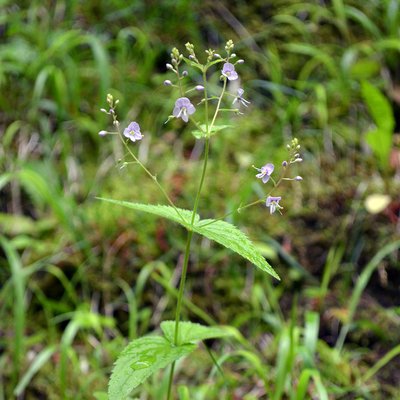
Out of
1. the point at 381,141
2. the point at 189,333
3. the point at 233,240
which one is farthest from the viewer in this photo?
the point at 381,141

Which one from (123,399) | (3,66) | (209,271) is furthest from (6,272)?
(123,399)

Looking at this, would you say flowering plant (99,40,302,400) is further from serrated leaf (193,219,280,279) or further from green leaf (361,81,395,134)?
green leaf (361,81,395,134)

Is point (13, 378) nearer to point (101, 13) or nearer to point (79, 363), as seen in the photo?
point (79, 363)

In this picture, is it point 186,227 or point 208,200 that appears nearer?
point 186,227

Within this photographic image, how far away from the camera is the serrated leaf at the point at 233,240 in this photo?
1.25 meters

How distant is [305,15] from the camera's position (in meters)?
3.87

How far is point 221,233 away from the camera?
1.36 meters

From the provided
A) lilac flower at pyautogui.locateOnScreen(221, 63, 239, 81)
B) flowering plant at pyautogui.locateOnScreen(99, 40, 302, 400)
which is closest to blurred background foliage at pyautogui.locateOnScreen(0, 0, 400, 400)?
flowering plant at pyautogui.locateOnScreen(99, 40, 302, 400)

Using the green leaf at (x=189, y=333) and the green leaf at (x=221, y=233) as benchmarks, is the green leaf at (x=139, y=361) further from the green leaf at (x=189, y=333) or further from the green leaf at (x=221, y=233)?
the green leaf at (x=221, y=233)

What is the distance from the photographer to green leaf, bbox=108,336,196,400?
1271 millimetres

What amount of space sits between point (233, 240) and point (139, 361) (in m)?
0.36

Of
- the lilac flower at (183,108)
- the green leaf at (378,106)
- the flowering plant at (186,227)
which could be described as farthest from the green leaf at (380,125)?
the lilac flower at (183,108)

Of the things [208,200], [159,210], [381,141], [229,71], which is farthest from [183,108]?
[381,141]

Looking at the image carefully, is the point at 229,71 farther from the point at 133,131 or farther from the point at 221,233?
the point at 221,233
